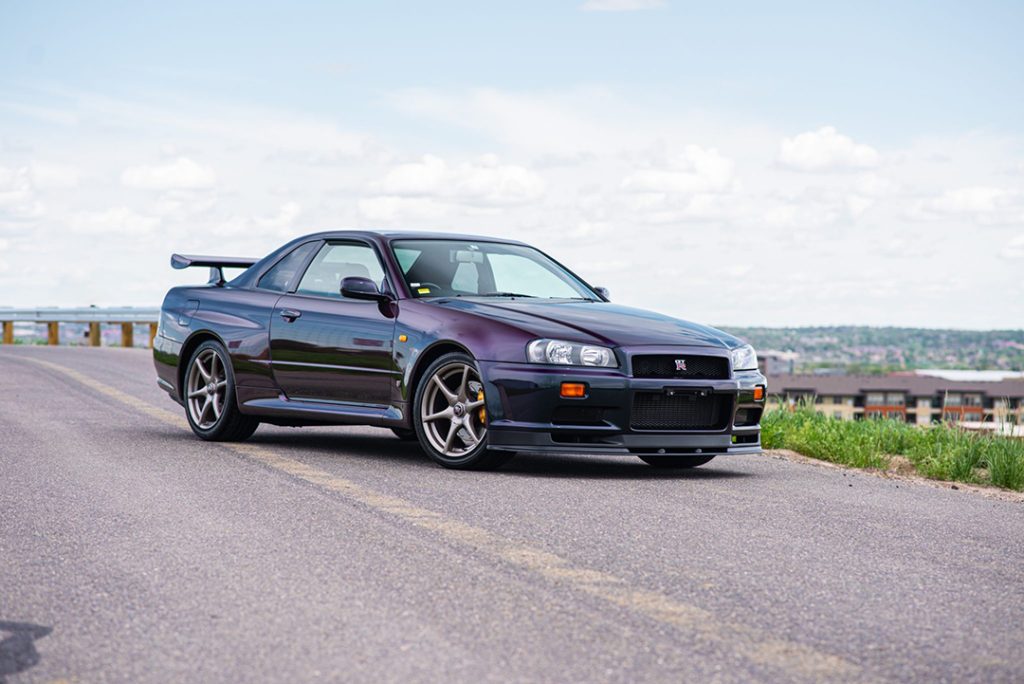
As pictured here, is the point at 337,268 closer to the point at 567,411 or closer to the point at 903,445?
the point at 567,411

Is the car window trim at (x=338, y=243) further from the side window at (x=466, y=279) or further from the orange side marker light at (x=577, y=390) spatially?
the orange side marker light at (x=577, y=390)

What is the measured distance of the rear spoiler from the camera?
11172 millimetres

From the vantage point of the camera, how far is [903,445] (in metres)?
11.7

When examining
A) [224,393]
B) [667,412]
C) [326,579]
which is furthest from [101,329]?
[326,579]

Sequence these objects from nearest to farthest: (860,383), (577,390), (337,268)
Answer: (577,390) → (337,268) → (860,383)

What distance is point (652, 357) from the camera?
8.65 metres

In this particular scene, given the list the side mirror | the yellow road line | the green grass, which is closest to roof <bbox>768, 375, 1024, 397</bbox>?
the green grass

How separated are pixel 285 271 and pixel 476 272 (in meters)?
1.44

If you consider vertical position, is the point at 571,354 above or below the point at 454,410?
above

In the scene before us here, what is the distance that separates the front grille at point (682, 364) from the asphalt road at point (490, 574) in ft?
2.01

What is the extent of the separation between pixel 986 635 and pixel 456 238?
6.13 metres

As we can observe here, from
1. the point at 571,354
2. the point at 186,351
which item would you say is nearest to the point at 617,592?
the point at 571,354

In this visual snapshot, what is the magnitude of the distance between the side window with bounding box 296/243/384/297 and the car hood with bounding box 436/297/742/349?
724 mm

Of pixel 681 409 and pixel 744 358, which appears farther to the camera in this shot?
pixel 744 358
